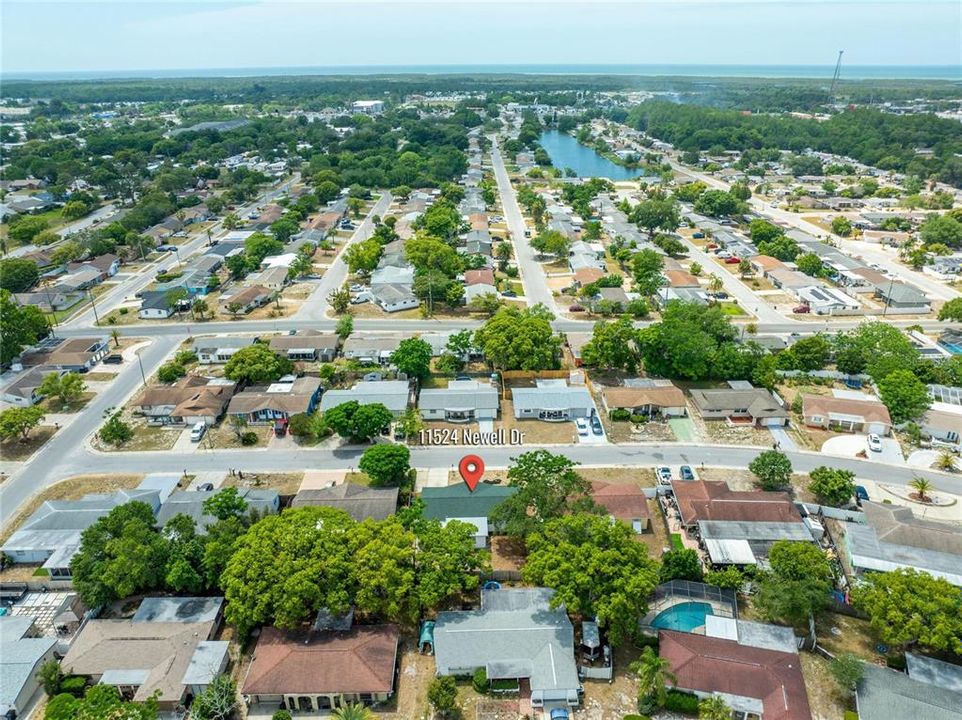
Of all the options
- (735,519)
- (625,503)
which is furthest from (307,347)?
(735,519)

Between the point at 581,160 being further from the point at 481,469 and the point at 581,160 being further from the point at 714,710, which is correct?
the point at 714,710

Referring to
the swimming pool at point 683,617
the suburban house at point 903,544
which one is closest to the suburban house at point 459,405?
the swimming pool at point 683,617

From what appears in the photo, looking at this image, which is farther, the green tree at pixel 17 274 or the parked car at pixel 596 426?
the green tree at pixel 17 274

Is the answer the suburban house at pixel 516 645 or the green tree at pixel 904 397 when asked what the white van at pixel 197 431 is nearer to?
the suburban house at pixel 516 645

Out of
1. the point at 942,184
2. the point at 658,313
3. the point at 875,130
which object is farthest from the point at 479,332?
the point at 875,130

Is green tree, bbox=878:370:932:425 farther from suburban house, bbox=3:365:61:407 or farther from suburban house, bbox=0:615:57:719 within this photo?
suburban house, bbox=3:365:61:407
